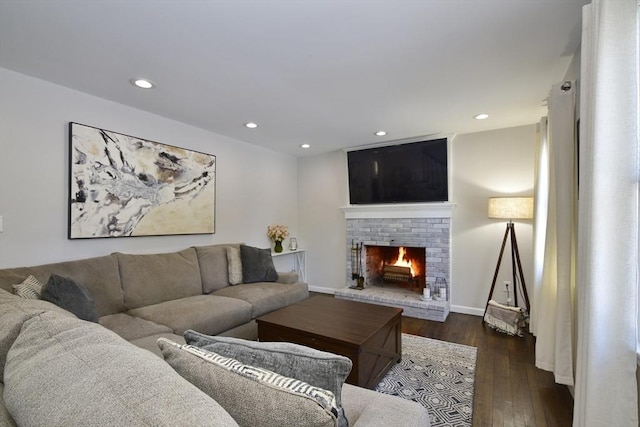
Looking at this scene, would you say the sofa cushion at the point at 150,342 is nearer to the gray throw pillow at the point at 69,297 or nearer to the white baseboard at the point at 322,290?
the gray throw pillow at the point at 69,297

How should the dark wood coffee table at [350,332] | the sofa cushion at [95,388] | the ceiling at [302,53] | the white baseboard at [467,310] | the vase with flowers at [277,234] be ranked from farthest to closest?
the vase with flowers at [277,234] → the white baseboard at [467,310] → the dark wood coffee table at [350,332] → the ceiling at [302,53] → the sofa cushion at [95,388]

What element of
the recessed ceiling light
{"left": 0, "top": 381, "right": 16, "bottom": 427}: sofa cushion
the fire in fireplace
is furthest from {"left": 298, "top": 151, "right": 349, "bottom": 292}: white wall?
{"left": 0, "top": 381, "right": 16, "bottom": 427}: sofa cushion

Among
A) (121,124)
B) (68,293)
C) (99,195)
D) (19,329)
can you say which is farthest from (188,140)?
(19,329)

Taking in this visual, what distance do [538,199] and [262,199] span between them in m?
3.51

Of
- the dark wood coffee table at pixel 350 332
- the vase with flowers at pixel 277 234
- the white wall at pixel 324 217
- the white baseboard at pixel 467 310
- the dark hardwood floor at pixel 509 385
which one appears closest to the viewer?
the dark hardwood floor at pixel 509 385

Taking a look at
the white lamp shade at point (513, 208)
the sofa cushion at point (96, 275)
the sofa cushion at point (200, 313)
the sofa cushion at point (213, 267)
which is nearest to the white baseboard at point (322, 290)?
the sofa cushion at point (213, 267)

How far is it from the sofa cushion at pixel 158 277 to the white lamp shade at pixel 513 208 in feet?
11.4

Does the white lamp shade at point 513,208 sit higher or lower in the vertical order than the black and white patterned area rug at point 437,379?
higher

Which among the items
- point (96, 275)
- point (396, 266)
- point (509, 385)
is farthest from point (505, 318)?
point (96, 275)

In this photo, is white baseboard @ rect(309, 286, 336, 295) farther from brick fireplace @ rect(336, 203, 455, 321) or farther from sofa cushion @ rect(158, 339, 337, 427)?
sofa cushion @ rect(158, 339, 337, 427)

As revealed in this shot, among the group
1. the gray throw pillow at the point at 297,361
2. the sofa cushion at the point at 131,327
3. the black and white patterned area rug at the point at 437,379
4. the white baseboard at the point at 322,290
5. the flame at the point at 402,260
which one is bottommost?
the white baseboard at the point at 322,290

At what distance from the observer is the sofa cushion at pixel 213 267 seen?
11.0ft

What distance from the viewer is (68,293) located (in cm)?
193

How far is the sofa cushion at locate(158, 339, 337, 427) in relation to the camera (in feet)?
2.23
